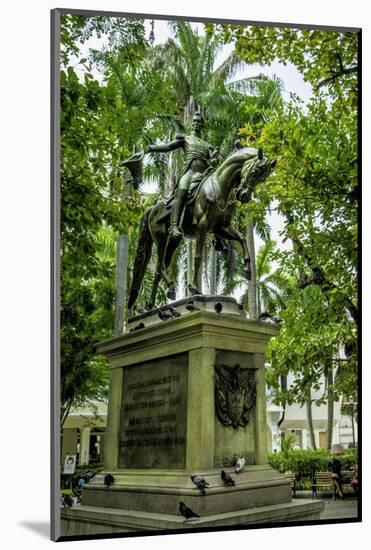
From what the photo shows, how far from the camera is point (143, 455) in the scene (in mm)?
9609

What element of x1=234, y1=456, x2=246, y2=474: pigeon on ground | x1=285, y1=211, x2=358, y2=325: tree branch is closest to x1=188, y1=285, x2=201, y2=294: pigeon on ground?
x1=234, y1=456, x2=246, y2=474: pigeon on ground

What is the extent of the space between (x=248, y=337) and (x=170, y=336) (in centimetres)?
82

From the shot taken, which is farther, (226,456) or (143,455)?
(143,455)

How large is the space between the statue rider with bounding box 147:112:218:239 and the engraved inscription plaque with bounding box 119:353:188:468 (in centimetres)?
152

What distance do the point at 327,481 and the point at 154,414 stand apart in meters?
2.25

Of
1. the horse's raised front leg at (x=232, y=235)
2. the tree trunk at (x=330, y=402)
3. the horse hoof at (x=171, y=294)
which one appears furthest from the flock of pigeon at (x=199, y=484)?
the tree trunk at (x=330, y=402)

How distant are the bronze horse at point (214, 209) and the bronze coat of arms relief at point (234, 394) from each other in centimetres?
96

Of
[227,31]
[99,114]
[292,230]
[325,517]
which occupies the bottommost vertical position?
[325,517]

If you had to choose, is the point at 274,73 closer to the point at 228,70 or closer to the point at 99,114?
the point at 228,70

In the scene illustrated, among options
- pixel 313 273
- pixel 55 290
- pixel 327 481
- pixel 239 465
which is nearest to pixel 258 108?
pixel 313 273

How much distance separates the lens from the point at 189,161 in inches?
391

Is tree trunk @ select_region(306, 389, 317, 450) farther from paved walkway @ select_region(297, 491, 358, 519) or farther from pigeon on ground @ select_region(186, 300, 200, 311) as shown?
pigeon on ground @ select_region(186, 300, 200, 311)

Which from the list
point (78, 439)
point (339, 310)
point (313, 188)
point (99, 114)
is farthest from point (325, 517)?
point (99, 114)

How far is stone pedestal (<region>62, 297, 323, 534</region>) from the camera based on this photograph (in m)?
8.70
